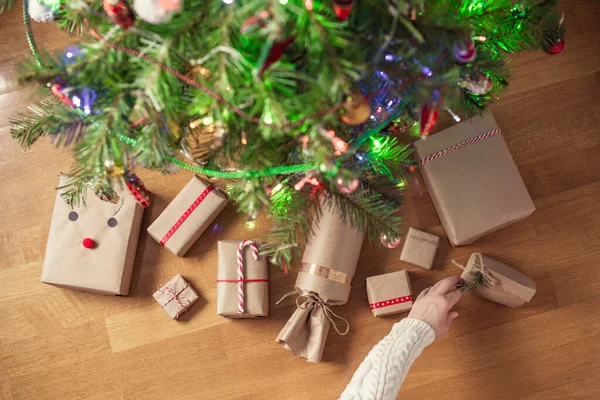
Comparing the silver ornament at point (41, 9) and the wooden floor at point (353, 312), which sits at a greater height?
the silver ornament at point (41, 9)

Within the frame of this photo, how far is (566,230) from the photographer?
4.66 feet

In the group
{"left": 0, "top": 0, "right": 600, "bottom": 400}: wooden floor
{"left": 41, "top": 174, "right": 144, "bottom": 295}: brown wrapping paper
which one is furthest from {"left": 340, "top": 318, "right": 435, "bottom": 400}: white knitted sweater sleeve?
{"left": 41, "top": 174, "right": 144, "bottom": 295}: brown wrapping paper

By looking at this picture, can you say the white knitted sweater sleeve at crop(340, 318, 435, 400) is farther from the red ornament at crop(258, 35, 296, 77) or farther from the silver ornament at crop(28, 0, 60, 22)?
the silver ornament at crop(28, 0, 60, 22)

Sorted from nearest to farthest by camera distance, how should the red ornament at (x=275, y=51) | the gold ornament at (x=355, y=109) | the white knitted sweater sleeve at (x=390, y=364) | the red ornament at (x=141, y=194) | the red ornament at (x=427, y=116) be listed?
the red ornament at (x=275, y=51) → the gold ornament at (x=355, y=109) → the red ornament at (x=427, y=116) → the white knitted sweater sleeve at (x=390, y=364) → the red ornament at (x=141, y=194)

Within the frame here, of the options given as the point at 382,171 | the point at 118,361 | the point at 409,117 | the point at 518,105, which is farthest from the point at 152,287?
the point at 518,105

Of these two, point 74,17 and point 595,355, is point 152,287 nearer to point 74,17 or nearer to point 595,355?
point 74,17

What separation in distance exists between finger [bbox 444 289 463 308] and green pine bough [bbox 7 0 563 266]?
0.50 meters

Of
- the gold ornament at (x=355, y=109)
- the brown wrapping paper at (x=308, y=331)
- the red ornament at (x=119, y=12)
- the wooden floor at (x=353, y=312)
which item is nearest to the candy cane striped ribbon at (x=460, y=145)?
the wooden floor at (x=353, y=312)

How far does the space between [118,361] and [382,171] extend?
0.94 metres

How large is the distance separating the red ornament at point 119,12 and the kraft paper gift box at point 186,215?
28.1 inches

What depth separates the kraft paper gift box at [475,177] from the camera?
4.27 ft

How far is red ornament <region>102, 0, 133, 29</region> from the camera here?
635 mm

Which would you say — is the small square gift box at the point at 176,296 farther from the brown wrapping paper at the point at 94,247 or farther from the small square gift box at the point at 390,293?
the small square gift box at the point at 390,293

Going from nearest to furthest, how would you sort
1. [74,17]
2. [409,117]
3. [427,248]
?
[74,17] → [409,117] → [427,248]
